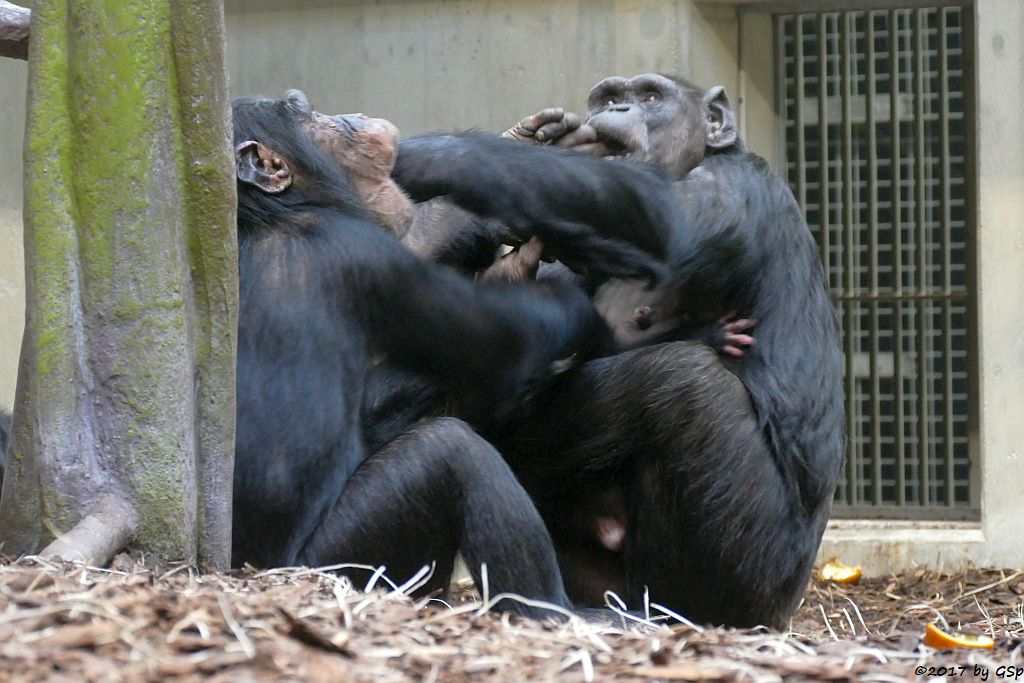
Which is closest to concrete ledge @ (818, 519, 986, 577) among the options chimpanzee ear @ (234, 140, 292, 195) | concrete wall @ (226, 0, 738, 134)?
concrete wall @ (226, 0, 738, 134)

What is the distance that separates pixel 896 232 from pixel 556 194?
11.7ft

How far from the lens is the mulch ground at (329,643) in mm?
2195

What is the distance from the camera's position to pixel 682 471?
13.1 feet

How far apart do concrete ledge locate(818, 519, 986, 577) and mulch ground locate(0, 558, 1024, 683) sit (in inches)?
147

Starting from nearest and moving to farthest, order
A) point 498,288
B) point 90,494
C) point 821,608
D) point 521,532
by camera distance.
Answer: point 90,494 → point 521,532 → point 498,288 → point 821,608

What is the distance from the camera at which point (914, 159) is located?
7094 millimetres

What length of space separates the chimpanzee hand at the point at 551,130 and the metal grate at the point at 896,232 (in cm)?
308

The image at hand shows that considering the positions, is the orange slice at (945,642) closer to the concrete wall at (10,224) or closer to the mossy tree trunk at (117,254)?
the mossy tree trunk at (117,254)

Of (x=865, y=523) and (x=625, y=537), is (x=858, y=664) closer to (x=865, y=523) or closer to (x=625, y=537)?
(x=625, y=537)

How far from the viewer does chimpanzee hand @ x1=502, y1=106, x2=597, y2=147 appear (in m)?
4.35

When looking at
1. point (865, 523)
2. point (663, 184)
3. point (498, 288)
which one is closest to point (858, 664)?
point (498, 288)

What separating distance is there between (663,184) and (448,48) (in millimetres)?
3200

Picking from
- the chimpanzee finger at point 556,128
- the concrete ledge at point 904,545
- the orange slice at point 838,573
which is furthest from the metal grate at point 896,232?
the chimpanzee finger at point 556,128

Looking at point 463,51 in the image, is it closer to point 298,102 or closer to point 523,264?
point 523,264
